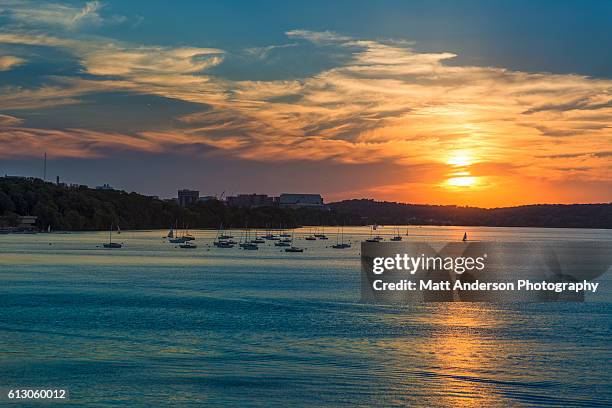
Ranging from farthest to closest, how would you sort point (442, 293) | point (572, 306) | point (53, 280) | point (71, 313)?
1. point (53, 280)
2. point (442, 293)
3. point (572, 306)
4. point (71, 313)

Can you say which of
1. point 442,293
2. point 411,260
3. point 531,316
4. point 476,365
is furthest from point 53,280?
point 411,260

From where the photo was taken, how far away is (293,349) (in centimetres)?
3516

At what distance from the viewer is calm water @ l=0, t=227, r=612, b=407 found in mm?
26641

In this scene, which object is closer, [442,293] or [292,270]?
[442,293]

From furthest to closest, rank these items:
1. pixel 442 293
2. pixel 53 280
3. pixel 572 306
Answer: pixel 53 280
pixel 442 293
pixel 572 306

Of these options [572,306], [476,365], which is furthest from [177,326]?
[572,306]

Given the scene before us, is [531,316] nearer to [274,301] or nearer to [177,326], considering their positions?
[274,301]

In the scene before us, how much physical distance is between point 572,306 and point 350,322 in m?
18.6

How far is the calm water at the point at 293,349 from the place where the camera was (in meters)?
26.6

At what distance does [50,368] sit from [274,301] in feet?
90.4

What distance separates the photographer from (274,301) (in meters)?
56.8

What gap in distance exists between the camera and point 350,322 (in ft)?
146

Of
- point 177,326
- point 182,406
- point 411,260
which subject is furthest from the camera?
point 411,260

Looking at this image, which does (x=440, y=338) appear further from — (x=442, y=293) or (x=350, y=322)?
(x=442, y=293)
